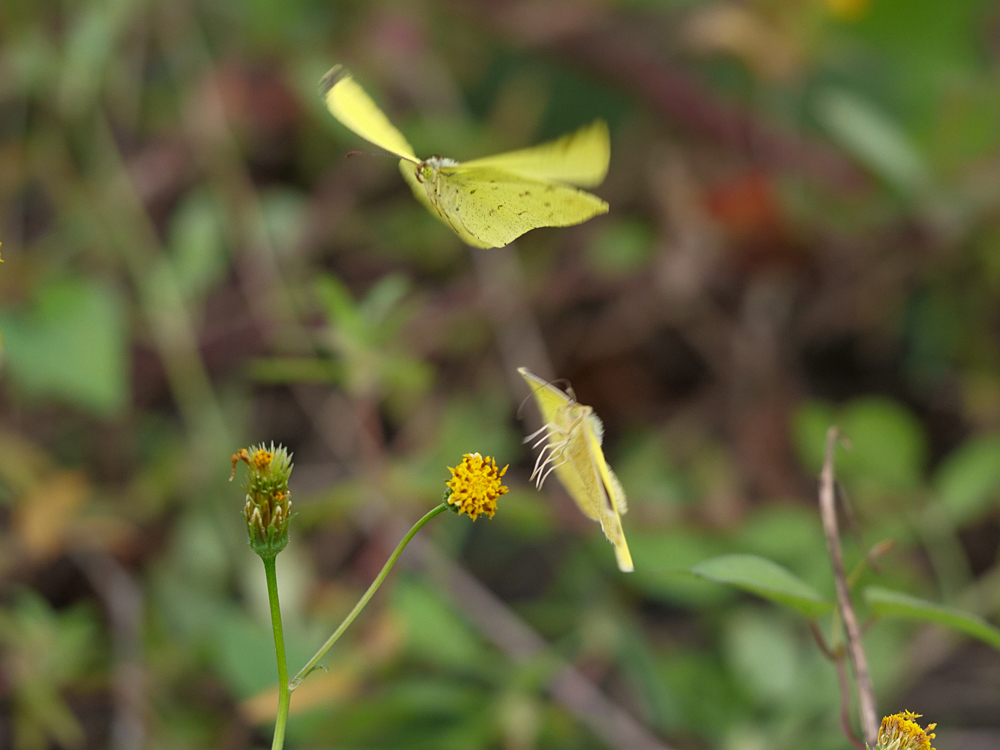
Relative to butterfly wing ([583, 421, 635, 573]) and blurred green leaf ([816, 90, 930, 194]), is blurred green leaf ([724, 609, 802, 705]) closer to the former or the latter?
butterfly wing ([583, 421, 635, 573])

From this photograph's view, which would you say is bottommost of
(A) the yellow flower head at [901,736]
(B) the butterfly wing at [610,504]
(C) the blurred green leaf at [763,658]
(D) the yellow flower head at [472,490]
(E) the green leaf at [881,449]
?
(A) the yellow flower head at [901,736]

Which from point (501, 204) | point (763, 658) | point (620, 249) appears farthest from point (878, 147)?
point (501, 204)

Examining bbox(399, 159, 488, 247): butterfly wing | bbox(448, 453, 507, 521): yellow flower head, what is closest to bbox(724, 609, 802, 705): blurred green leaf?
bbox(448, 453, 507, 521): yellow flower head

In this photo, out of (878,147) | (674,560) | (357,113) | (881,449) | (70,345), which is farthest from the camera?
(878,147)

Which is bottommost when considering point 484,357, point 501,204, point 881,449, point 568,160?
point 568,160

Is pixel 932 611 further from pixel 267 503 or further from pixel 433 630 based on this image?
pixel 433 630

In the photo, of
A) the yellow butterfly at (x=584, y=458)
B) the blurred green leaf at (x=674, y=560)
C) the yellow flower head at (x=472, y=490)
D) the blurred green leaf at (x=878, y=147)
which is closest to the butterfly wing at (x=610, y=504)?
the yellow butterfly at (x=584, y=458)

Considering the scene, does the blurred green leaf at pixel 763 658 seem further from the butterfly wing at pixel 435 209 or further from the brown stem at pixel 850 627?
the butterfly wing at pixel 435 209
